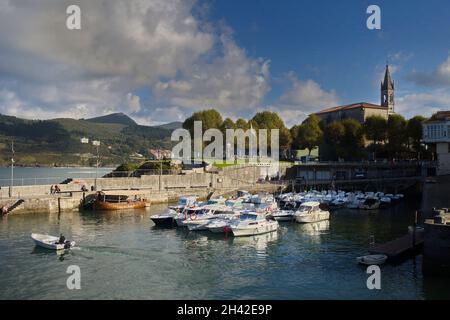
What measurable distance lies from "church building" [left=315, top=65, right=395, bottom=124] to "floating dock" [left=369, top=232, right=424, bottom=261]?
285ft

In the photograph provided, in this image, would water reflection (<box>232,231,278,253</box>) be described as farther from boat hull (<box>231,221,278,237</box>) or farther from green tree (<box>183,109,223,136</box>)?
green tree (<box>183,109,223,136</box>)

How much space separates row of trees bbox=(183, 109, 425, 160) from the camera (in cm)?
10112

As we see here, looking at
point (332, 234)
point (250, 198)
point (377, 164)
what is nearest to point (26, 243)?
point (332, 234)

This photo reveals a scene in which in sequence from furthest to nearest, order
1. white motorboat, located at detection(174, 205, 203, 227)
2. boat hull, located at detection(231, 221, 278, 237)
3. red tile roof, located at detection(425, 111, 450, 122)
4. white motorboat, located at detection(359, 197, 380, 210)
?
red tile roof, located at detection(425, 111, 450, 122) → white motorboat, located at detection(359, 197, 380, 210) → white motorboat, located at detection(174, 205, 203, 227) → boat hull, located at detection(231, 221, 278, 237)

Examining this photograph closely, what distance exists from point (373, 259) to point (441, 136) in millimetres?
55111

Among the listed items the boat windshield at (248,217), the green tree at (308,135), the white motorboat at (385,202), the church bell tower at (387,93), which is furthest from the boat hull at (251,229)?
the church bell tower at (387,93)

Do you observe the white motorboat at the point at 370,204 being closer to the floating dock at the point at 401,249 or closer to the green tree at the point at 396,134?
the floating dock at the point at 401,249

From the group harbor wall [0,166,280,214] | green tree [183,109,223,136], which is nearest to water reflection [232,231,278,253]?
harbor wall [0,166,280,214]

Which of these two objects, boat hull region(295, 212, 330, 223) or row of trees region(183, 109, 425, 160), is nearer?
boat hull region(295, 212, 330, 223)

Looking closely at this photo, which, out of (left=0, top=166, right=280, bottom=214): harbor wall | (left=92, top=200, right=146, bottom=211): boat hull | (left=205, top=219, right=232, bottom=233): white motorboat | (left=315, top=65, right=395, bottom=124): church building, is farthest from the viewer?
(left=315, top=65, right=395, bottom=124): church building

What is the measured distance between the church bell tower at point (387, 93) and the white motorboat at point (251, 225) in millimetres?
102463

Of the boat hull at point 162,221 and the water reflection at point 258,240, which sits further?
the boat hull at point 162,221

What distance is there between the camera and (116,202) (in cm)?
5894

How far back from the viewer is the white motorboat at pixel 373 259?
2894 centimetres
